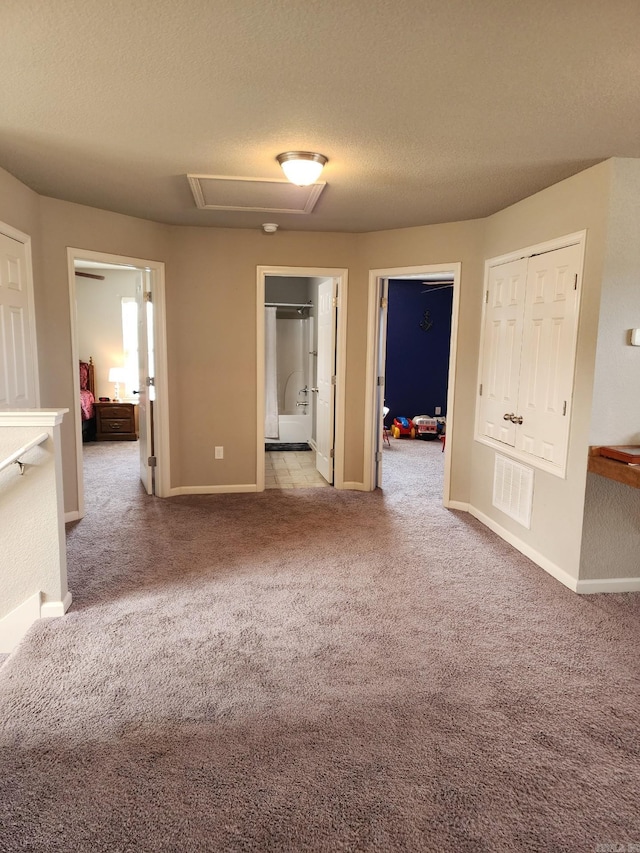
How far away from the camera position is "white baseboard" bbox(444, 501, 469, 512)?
14.9 ft

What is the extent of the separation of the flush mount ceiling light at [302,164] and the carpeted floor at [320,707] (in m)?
2.25

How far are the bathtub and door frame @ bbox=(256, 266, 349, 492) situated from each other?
1.91m

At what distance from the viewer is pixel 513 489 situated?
149 inches

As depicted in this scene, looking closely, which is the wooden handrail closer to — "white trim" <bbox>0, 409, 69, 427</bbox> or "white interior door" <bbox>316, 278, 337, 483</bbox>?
"white trim" <bbox>0, 409, 69, 427</bbox>

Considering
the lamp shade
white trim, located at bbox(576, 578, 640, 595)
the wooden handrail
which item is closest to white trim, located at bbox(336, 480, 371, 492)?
white trim, located at bbox(576, 578, 640, 595)

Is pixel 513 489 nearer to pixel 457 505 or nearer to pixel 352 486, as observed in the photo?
pixel 457 505

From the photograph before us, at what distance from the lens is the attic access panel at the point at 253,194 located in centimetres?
327

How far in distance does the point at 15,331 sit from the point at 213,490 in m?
2.16

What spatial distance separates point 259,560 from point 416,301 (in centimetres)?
601

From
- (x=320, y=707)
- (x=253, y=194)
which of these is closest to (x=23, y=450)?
(x=320, y=707)

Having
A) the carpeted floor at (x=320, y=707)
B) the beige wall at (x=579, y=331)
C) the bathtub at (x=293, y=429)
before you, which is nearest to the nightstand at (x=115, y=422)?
the bathtub at (x=293, y=429)

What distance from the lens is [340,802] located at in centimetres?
166

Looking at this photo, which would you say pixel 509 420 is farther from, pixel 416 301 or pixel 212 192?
pixel 416 301

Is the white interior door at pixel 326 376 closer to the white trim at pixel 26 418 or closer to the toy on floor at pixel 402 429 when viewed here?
the toy on floor at pixel 402 429
